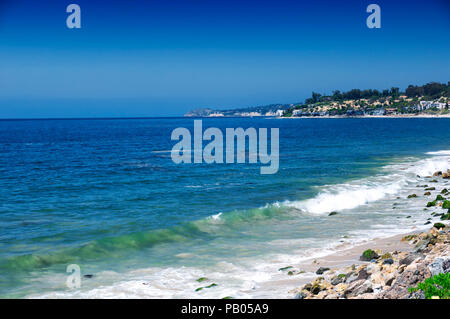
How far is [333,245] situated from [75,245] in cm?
1133

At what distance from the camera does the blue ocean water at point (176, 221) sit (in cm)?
1377

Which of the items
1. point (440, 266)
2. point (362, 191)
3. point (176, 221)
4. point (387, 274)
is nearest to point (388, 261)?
point (387, 274)

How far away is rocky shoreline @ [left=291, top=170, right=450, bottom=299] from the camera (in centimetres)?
884

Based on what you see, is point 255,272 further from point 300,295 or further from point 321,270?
point 300,295

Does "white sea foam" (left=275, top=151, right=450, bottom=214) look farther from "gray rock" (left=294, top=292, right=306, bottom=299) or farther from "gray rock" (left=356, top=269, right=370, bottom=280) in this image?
"gray rock" (left=294, top=292, right=306, bottom=299)

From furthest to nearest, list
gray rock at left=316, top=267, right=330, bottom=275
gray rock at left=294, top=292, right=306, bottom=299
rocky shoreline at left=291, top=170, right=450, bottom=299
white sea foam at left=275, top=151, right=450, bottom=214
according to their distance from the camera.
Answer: white sea foam at left=275, top=151, right=450, bottom=214 < gray rock at left=316, top=267, right=330, bottom=275 < gray rock at left=294, top=292, right=306, bottom=299 < rocky shoreline at left=291, top=170, right=450, bottom=299

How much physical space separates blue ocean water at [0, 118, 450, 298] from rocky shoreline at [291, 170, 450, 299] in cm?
232

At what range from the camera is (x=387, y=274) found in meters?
10.4

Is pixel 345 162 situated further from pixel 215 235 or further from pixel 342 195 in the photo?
pixel 215 235

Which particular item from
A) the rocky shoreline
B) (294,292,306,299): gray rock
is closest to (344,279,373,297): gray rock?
the rocky shoreline

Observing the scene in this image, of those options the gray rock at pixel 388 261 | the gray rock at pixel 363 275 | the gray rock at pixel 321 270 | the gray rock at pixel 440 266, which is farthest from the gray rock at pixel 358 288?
the gray rock at pixel 321 270

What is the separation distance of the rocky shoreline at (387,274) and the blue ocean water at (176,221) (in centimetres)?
232

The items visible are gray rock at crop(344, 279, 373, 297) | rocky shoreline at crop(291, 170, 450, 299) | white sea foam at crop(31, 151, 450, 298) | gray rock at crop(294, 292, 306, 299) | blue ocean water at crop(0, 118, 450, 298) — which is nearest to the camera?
rocky shoreline at crop(291, 170, 450, 299)

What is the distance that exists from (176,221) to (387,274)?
12.8 m
